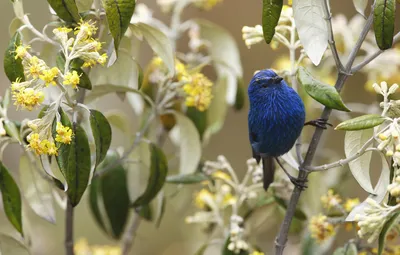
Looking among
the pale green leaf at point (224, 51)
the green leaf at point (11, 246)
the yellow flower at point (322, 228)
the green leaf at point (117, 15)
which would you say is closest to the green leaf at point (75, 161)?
the green leaf at point (117, 15)

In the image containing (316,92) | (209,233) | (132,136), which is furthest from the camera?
(209,233)

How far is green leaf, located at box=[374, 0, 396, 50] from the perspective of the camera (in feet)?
3.14

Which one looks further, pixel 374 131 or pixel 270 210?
pixel 270 210

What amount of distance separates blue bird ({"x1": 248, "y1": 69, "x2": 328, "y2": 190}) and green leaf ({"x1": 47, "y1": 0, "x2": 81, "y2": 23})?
38cm

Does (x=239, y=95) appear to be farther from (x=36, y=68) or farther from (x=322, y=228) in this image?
(x=36, y=68)

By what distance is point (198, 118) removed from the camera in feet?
5.07

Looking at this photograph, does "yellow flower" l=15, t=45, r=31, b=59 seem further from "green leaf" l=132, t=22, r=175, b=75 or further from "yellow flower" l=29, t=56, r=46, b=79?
"green leaf" l=132, t=22, r=175, b=75

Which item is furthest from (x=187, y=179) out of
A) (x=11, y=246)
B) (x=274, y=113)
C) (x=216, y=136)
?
(x=216, y=136)

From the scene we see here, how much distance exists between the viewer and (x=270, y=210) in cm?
155

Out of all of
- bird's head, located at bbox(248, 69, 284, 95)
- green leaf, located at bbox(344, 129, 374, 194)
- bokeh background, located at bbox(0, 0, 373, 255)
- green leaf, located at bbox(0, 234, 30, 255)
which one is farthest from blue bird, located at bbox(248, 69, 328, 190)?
bokeh background, located at bbox(0, 0, 373, 255)

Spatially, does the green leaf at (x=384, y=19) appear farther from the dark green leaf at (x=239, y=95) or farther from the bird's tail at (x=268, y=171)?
the dark green leaf at (x=239, y=95)

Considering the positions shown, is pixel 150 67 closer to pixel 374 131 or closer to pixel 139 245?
pixel 374 131

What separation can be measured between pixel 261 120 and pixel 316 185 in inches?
14.7

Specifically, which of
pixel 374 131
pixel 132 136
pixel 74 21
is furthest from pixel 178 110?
pixel 374 131
